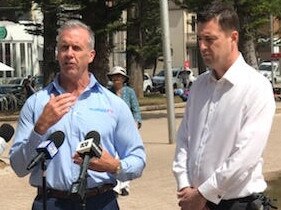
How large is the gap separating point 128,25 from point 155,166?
17.3 meters

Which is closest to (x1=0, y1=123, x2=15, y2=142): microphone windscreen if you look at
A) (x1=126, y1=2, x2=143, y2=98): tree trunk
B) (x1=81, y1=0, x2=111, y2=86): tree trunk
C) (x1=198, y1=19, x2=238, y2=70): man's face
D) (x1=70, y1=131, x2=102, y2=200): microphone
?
(x1=70, y1=131, x2=102, y2=200): microphone

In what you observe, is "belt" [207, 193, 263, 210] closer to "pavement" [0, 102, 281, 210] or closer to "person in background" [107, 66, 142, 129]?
"pavement" [0, 102, 281, 210]

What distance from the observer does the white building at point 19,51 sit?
61656 mm

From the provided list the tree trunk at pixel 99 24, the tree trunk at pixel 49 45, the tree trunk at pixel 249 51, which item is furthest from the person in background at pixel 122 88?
the tree trunk at pixel 49 45

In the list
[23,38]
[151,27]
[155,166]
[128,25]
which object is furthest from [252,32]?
[23,38]

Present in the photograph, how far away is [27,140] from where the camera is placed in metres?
3.99

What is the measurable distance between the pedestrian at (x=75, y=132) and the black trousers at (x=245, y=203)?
51 centimetres

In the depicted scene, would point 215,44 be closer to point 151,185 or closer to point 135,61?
point 151,185

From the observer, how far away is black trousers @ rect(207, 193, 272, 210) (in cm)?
421

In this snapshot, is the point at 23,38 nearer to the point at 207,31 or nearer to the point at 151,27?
the point at 151,27

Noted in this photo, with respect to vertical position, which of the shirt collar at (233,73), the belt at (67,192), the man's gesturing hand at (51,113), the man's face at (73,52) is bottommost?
the belt at (67,192)

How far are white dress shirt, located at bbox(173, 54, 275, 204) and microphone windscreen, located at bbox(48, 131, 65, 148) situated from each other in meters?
0.90

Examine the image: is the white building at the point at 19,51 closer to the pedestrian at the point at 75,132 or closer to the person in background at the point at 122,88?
the person in background at the point at 122,88

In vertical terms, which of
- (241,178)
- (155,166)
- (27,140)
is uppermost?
(27,140)
